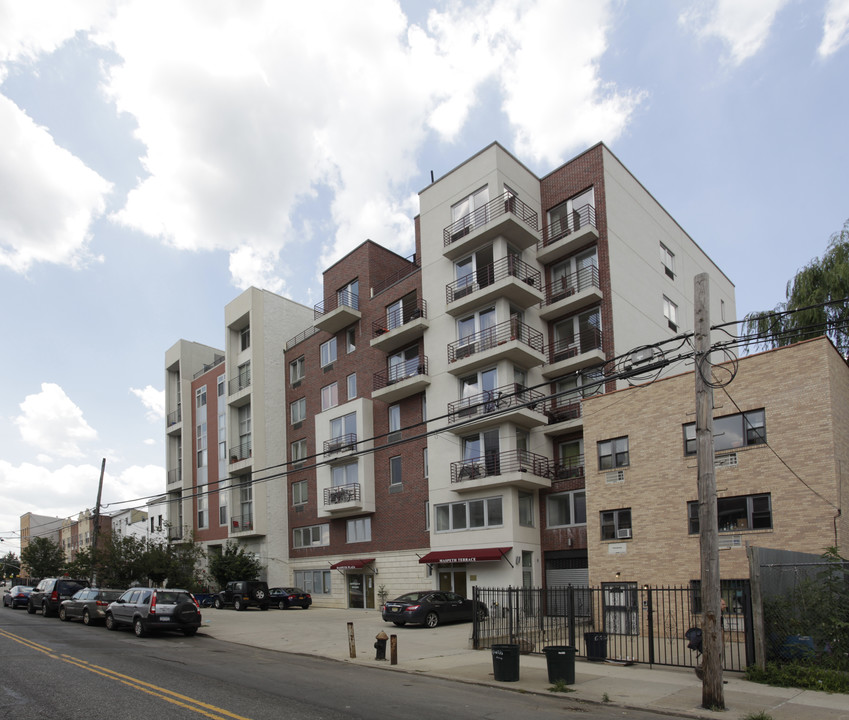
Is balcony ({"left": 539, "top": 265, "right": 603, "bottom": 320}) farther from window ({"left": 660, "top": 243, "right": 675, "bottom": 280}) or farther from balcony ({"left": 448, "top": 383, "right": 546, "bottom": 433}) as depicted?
window ({"left": 660, "top": 243, "right": 675, "bottom": 280})

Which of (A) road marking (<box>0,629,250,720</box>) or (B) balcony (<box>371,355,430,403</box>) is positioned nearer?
(A) road marking (<box>0,629,250,720</box>)

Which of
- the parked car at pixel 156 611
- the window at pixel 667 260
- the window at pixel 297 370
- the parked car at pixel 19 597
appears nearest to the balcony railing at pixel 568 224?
the window at pixel 667 260

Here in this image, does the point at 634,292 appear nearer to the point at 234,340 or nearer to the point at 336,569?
the point at 336,569

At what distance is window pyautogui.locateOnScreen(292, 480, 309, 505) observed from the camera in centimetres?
4403

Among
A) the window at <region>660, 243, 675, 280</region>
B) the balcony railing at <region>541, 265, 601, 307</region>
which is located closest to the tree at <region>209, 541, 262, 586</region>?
the balcony railing at <region>541, 265, 601, 307</region>

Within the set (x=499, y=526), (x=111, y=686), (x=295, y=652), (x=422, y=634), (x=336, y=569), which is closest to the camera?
(x=111, y=686)

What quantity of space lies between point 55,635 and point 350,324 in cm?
2335

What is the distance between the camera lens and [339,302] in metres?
41.9

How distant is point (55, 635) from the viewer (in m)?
21.5

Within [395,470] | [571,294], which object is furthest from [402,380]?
[571,294]

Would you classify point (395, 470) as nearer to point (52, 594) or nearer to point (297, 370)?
point (297, 370)

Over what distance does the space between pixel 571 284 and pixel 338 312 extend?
13.6 metres

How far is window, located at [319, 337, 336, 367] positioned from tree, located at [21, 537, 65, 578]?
5045cm

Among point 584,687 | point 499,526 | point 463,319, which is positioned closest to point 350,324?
point 463,319
